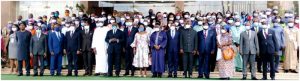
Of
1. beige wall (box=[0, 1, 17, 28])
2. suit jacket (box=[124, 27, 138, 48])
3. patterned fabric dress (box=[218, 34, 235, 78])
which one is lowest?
patterned fabric dress (box=[218, 34, 235, 78])

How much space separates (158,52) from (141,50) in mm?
410

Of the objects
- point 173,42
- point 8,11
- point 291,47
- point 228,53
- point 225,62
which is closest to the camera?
point 228,53

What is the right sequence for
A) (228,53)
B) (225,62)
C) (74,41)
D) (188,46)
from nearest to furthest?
(228,53) → (225,62) → (188,46) → (74,41)

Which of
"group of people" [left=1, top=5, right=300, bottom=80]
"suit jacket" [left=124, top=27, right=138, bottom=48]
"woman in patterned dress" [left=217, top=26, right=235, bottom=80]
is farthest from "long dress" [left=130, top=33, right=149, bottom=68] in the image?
"woman in patterned dress" [left=217, top=26, right=235, bottom=80]

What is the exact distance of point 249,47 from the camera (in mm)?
15188

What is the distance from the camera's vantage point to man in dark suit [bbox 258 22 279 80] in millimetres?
15227

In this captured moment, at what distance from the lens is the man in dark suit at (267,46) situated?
1523cm

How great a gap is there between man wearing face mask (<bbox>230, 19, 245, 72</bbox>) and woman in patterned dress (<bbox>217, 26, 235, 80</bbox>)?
0.45m

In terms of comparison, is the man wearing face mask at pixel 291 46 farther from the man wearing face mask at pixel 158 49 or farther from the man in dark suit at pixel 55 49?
the man in dark suit at pixel 55 49

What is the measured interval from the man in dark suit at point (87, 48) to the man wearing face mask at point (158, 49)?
1.56 m

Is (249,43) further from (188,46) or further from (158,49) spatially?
(158,49)

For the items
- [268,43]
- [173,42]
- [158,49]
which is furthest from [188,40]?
[268,43]

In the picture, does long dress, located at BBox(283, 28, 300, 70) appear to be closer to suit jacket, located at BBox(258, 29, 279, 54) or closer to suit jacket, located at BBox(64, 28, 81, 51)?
suit jacket, located at BBox(258, 29, 279, 54)

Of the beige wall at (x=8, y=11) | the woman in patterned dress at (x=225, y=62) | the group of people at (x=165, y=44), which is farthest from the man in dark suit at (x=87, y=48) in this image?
the beige wall at (x=8, y=11)
